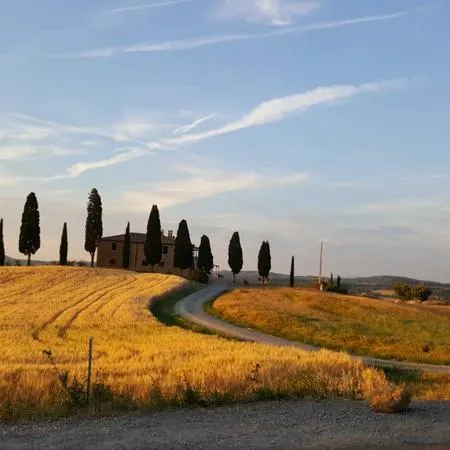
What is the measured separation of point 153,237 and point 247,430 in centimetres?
9062

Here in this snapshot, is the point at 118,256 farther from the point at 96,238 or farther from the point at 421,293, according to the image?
the point at 421,293

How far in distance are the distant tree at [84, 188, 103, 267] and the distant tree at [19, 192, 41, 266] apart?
7950mm

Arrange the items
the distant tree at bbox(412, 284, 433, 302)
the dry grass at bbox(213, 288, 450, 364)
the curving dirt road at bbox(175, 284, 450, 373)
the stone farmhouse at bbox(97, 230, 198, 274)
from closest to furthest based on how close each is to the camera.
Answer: the curving dirt road at bbox(175, 284, 450, 373) < the dry grass at bbox(213, 288, 450, 364) < the distant tree at bbox(412, 284, 433, 302) < the stone farmhouse at bbox(97, 230, 198, 274)

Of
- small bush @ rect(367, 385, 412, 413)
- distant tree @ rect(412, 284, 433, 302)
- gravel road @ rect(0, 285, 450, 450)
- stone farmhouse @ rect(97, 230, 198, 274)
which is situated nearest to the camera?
gravel road @ rect(0, 285, 450, 450)

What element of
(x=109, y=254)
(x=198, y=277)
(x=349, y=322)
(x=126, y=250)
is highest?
(x=126, y=250)

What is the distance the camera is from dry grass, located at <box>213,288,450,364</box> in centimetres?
3531

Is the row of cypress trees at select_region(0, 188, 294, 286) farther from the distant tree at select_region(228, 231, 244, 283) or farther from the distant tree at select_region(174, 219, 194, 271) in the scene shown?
the distant tree at select_region(228, 231, 244, 283)

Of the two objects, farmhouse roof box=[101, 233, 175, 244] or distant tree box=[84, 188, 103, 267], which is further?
farmhouse roof box=[101, 233, 175, 244]

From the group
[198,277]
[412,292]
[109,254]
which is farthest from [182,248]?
[412,292]

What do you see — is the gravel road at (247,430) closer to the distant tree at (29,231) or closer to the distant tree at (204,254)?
the distant tree at (29,231)

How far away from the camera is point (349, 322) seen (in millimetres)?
52000

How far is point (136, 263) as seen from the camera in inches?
4427

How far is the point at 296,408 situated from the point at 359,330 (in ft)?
121

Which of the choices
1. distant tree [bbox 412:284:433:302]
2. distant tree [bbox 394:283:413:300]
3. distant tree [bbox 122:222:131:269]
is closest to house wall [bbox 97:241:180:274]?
distant tree [bbox 122:222:131:269]
